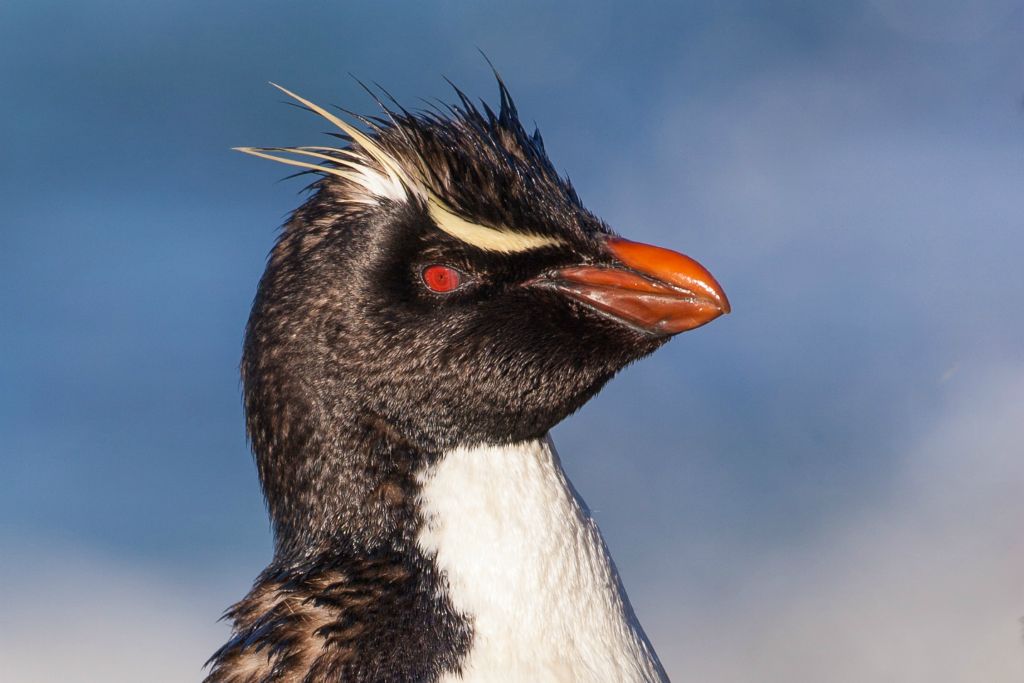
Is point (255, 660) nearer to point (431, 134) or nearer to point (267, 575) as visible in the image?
point (267, 575)

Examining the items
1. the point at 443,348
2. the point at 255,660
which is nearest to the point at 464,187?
the point at 443,348

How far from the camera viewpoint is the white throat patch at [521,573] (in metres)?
2.33

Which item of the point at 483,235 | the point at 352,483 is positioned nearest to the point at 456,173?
the point at 483,235

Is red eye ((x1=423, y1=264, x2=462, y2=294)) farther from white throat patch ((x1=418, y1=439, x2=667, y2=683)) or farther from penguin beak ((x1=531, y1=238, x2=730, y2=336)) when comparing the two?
white throat patch ((x1=418, y1=439, x2=667, y2=683))

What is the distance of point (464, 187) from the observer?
2.53 m

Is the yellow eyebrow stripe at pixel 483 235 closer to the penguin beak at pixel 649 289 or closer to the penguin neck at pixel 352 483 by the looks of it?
the penguin beak at pixel 649 289

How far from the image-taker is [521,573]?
2400 millimetres

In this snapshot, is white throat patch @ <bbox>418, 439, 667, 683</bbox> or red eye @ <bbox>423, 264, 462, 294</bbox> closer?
white throat patch @ <bbox>418, 439, 667, 683</bbox>

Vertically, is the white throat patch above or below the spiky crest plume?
below

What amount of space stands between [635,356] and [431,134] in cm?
65

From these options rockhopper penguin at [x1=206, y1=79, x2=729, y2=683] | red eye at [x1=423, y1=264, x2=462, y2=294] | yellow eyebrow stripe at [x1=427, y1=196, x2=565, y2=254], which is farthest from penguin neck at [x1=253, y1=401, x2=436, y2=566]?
yellow eyebrow stripe at [x1=427, y1=196, x2=565, y2=254]

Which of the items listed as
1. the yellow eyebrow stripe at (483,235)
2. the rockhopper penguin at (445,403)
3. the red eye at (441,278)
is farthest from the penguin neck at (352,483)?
the yellow eyebrow stripe at (483,235)

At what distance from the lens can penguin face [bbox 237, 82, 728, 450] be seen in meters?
2.45

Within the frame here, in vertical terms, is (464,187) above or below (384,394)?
above
